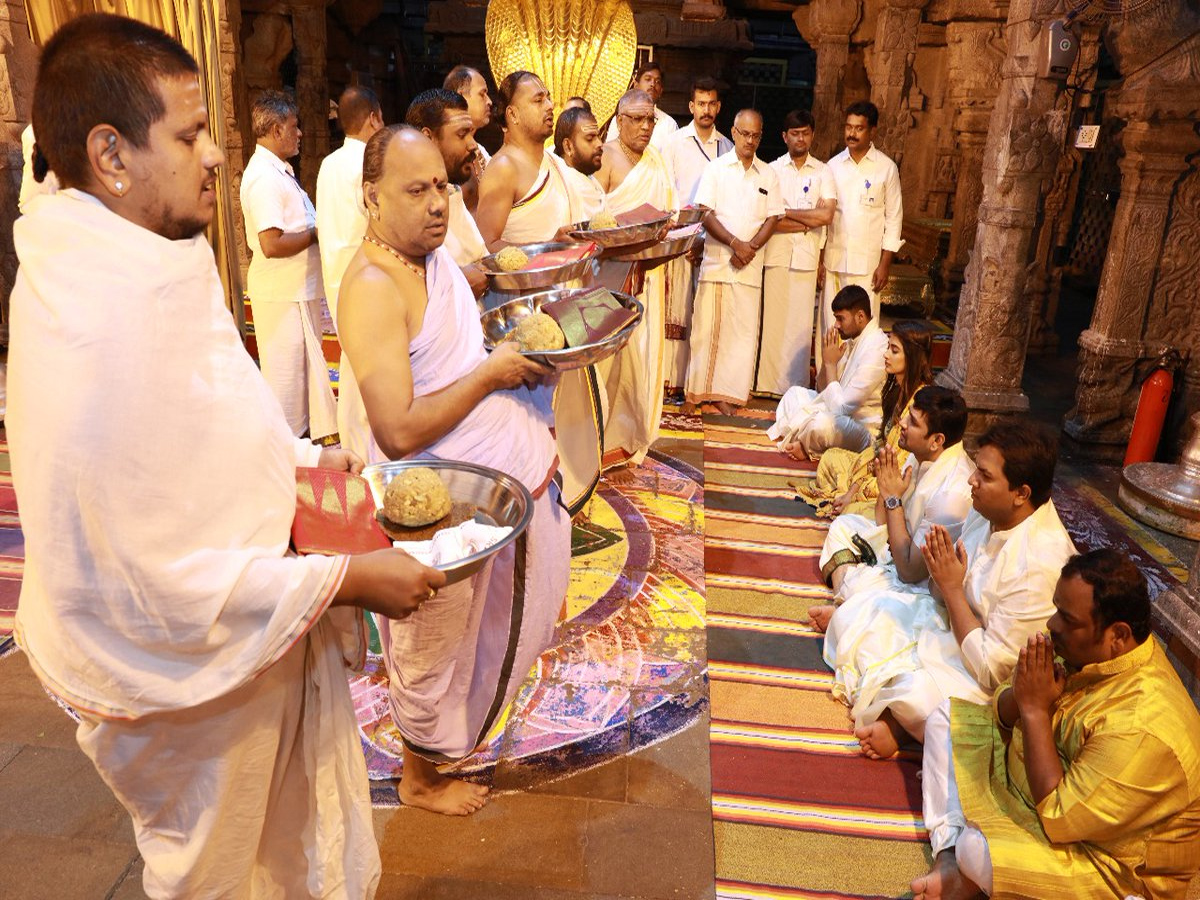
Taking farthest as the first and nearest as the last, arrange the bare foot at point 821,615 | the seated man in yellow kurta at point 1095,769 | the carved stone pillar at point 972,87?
the carved stone pillar at point 972,87
the bare foot at point 821,615
the seated man in yellow kurta at point 1095,769

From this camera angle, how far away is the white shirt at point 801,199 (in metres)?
6.83

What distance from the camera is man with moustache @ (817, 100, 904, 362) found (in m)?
6.88

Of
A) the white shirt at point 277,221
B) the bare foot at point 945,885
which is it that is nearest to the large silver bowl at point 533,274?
the white shirt at point 277,221

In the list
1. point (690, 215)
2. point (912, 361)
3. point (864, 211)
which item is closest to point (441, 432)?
point (912, 361)

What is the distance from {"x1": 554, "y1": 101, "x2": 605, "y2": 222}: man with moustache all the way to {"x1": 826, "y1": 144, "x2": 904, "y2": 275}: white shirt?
104 inches

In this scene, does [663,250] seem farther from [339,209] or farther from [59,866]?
[59,866]

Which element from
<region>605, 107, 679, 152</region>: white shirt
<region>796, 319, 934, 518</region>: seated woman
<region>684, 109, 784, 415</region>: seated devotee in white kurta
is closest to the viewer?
<region>796, 319, 934, 518</region>: seated woman

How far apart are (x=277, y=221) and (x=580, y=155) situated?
1.73 m

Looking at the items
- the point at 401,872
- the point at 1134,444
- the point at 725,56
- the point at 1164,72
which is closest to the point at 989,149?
the point at 1164,72

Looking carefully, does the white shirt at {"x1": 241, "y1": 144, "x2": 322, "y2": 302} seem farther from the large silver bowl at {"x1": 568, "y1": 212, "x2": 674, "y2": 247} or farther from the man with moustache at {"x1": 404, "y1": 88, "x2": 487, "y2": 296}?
the large silver bowl at {"x1": 568, "y1": 212, "x2": 674, "y2": 247}

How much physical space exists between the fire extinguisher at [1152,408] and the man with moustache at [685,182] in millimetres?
2954

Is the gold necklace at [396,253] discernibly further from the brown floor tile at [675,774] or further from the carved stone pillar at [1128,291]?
the carved stone pillar at [1128,291]

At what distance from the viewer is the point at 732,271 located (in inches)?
270

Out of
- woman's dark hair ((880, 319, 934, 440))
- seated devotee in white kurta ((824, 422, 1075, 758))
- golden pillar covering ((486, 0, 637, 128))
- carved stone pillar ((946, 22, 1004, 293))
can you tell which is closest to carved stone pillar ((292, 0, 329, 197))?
golden pillar covering ((486, 0, 637, 128))
